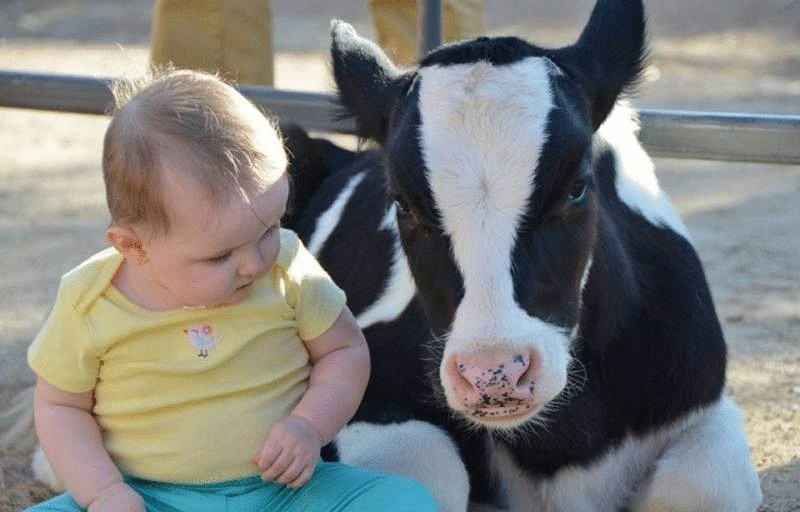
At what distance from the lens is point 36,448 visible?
383cm

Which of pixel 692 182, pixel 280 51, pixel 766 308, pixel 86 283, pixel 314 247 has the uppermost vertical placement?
pixel 86 283

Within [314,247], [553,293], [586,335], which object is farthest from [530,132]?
[314,247]

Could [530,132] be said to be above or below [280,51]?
above

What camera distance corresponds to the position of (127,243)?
2.58m

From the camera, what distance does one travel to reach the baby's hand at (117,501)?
8.26ft

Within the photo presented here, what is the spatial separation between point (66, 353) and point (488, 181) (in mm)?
806

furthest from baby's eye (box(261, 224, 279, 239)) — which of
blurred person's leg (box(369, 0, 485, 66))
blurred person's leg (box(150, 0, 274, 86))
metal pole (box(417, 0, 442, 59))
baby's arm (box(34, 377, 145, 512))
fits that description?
blurred person's leg (box(369, 0, 485, 66))

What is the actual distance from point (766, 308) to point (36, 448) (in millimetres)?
2359

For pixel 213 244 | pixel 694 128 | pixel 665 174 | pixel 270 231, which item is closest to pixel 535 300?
pixel 270 231

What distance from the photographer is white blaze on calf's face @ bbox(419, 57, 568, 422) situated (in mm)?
2623

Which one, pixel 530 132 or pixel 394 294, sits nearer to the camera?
pixel 530 132

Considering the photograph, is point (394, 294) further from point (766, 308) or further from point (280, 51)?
point (280, 51)

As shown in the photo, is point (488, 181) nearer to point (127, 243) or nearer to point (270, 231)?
point (270, 231)

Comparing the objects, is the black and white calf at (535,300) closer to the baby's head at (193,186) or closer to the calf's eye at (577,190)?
the calf's eye at (577,190)
